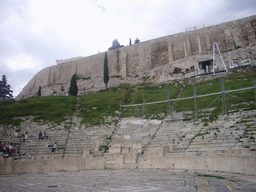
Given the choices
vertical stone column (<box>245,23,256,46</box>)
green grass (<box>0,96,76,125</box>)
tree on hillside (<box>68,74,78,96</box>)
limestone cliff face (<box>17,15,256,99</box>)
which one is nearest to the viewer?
green grass (<box>0,96,76,125</box>)

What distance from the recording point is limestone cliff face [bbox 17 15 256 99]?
40562 mm

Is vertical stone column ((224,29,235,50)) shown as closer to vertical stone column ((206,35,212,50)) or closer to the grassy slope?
vertical stone column ((206,35,212,50))

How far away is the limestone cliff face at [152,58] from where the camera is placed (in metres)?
40.6

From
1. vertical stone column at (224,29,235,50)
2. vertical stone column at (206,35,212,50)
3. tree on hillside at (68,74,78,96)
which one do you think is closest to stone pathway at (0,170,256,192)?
vertical stone column at (224,29,235,50)

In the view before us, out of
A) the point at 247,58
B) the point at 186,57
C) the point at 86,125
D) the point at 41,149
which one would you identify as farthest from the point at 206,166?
the point at 186,57

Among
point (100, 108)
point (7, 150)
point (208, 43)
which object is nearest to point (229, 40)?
point (208, 43)

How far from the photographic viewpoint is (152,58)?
48.9 m

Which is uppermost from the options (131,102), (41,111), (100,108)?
(131,102)

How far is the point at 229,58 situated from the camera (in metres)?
38.1

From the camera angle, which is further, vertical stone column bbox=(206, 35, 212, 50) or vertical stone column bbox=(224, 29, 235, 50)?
vertical stone column bbox=(206, 35, 212, 50)

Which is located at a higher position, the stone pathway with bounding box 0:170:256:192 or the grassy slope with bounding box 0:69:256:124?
the grassy slope with bounding box 0:69:256:124

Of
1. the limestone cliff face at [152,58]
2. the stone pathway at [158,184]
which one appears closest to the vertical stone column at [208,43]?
the limestone cliff face at [152,58]

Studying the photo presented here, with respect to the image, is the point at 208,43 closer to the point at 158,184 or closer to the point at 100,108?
the point at 100,108

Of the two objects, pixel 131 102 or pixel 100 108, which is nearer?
pixel 100 108
